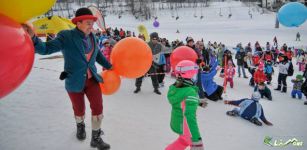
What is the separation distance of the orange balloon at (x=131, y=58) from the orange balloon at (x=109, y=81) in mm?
87

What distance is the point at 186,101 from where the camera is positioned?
11.4 ft

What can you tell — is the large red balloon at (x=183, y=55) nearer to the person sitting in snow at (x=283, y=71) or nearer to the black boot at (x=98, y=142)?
the black boot at (x=98, y=142)

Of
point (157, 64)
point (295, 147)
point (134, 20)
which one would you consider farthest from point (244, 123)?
point (134, 20)

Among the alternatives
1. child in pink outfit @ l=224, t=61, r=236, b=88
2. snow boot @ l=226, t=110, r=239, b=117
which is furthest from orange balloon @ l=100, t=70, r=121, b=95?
child in pink outfit @ l=224, t=61, r=236, b=88

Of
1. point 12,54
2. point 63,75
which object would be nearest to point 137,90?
point 63,75

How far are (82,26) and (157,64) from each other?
4.78 meters

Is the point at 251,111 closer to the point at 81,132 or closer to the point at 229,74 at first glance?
the point at 81,132

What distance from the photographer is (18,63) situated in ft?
7.91

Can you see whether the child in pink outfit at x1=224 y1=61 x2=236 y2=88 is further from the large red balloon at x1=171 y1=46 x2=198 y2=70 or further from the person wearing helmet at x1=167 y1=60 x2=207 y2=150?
the person wearing helmet at x1=167 y1=60 x2=207 y2=150

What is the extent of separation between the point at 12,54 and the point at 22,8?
60cm

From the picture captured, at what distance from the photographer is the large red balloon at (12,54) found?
2.31 m

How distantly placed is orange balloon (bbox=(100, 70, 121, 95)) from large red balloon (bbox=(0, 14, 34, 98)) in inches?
62.8

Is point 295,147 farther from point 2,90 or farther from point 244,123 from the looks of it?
point 2,90

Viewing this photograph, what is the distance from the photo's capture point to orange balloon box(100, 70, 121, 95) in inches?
162
